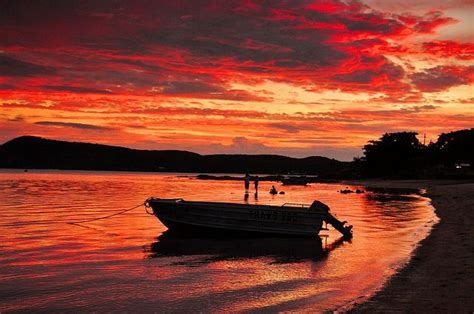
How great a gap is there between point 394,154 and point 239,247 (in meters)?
118

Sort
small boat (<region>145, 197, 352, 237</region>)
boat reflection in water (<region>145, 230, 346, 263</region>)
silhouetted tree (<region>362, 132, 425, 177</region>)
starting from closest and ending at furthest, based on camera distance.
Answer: boat reflection in water (<region>145, 230, 346, 263</region>), small boat (<region>145, 197, 352, 237</region>), silhouetted tree (<region>362, 132, 425, 177</region>)

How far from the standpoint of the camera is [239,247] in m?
21.0

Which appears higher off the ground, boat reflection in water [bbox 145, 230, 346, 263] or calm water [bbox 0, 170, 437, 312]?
calm water [bbox 0, 170, 437, 312]

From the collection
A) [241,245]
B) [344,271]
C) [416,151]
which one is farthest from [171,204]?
[416,151]

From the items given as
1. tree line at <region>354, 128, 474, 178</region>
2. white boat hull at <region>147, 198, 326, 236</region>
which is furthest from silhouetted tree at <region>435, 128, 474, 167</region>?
white boat hull at <region>147, 198, 326, 236</region>

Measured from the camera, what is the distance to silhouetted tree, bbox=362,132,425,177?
13012cm

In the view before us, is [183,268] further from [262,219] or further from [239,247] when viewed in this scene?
[262,219]

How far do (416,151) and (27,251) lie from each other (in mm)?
129498

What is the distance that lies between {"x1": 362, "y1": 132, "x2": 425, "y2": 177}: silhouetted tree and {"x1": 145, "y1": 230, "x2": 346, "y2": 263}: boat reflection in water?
365 ft

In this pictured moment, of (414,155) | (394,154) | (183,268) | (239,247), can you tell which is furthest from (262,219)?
(414,155)

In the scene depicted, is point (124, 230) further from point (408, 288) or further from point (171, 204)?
point (408, 288)

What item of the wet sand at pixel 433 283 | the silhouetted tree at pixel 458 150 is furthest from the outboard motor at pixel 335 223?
the silhouetted tree at pixel 458 150

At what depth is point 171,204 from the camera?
982 inches

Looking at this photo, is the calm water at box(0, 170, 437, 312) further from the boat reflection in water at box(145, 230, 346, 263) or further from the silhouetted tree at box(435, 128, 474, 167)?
the silhouetted tree at box(435, 128, 474, 167)
